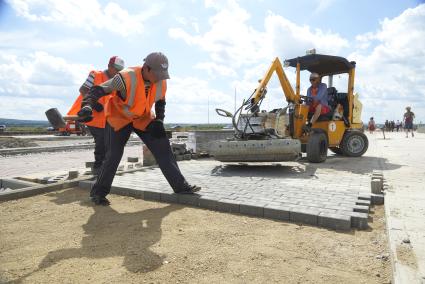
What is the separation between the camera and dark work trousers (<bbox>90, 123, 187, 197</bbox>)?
4.39 m

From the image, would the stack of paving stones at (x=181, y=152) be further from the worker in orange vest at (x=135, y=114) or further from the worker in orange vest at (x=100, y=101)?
the worker in orange vest at (x=135, y=114)

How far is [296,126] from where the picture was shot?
28.3 feet

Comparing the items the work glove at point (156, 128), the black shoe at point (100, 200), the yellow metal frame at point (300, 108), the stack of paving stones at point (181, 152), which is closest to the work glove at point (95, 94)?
the work glove at point (156, 128)

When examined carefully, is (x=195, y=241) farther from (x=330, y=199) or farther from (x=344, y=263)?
(x=330, y=199)

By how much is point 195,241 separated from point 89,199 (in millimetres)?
2169

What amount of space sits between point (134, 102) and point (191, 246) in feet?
6.19

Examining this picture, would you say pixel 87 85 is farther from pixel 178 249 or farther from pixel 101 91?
pixel 178 249

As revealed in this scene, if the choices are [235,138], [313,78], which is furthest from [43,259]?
[313,78]

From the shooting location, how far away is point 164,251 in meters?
2.88

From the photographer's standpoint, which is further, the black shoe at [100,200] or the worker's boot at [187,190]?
the worker's boot at [187,190]

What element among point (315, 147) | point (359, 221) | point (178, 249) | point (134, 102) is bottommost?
point (178, 249)

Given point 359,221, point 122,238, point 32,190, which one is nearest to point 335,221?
point 359,221

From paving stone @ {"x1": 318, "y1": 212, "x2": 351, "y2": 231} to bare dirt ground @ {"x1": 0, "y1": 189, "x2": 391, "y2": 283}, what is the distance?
0.10 metres

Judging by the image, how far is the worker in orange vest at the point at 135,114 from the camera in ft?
13.6
